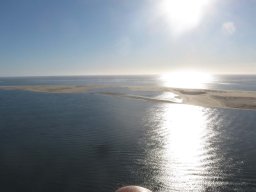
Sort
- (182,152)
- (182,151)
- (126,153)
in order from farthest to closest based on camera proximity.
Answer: (182,151)
(182,152)
(126,153)

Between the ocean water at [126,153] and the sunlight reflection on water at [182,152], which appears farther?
the sunlight reflection on water at [182,152]

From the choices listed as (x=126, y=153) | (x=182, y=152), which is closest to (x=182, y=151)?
(x=182, y=152)

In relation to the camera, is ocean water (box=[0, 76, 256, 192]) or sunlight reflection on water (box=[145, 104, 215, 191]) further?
sunlight reflection on water (box=[145, 104, 215, 191])

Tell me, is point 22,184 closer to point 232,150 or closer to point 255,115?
point 232,150

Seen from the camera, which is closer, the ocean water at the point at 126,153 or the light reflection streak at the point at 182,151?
the ocean water at the point at 126,153

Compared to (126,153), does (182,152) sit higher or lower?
lower

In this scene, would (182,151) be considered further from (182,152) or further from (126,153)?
(126,153)

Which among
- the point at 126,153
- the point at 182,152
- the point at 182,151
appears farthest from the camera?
the point at 182,151

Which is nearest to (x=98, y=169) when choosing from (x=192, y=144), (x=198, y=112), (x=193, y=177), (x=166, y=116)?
(x=193, y=177)

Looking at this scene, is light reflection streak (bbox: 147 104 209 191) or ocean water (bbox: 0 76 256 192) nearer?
ocean water (bbox: 0 76 256 192)
